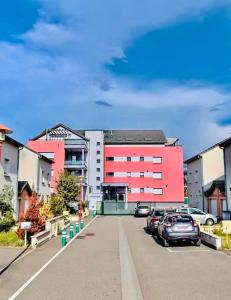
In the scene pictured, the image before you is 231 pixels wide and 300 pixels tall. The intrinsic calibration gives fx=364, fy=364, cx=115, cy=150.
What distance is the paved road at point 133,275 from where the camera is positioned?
8.37 meters

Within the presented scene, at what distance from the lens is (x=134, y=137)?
71.7 metres

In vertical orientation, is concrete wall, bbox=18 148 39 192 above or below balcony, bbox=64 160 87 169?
below

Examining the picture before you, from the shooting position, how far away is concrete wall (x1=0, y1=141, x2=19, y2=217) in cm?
2588

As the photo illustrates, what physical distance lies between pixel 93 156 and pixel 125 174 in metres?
6.61

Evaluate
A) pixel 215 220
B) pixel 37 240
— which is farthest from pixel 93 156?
pixel 37 240

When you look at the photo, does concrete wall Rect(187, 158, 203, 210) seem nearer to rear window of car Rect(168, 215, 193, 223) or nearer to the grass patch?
rear window of car Rect(168, 215, 193, 223)

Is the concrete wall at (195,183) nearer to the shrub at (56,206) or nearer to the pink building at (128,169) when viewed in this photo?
the pink building at (128,169)

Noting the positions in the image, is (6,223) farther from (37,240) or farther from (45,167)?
(45,167)

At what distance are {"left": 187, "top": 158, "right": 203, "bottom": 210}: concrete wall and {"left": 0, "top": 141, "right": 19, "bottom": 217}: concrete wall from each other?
75.2ft

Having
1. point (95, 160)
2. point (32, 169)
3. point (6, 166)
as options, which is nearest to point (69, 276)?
point (6, 166)

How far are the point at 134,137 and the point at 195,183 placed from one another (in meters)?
26.9

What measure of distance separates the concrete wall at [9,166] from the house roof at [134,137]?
3985 cm

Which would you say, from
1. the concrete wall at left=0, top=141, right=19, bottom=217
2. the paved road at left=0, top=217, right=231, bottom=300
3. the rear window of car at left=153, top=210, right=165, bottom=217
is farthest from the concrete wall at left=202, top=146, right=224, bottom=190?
the paved road at left=0, top=217, right=231, bottom=300

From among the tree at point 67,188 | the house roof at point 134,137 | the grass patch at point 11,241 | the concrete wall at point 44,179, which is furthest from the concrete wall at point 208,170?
the grass patch at point 11,241
